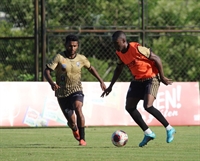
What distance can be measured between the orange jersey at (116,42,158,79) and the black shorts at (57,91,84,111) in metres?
1.25

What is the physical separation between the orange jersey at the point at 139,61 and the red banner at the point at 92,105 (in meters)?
6.73

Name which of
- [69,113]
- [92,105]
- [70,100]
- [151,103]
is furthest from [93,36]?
[151,103]

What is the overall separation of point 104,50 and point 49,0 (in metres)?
2.65

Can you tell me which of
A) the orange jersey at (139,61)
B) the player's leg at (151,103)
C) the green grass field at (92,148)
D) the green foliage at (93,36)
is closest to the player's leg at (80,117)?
the green grass field at (92,148)

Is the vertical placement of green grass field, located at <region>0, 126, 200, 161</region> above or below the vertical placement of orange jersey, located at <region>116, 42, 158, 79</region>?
below

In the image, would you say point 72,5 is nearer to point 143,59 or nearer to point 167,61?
point 167,61

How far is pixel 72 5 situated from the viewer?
21.7 meters

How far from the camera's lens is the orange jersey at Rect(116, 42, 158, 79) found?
40.8ft

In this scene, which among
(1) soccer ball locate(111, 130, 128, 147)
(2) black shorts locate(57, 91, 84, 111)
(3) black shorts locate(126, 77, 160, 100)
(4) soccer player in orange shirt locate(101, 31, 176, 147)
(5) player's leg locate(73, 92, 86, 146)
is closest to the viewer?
(1) soccer ball locate(111, 130, 128, 147)

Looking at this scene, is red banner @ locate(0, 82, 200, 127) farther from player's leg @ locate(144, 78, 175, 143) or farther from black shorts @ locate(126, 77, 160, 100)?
player's leg @ locate(144, 78, 175, 143)

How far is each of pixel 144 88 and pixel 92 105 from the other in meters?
6.80

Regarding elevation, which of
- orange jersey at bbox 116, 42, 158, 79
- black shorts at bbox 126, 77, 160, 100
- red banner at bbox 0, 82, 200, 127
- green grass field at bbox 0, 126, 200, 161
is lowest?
red banner at bbox 0, 82, 200, 127

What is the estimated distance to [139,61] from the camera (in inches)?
492

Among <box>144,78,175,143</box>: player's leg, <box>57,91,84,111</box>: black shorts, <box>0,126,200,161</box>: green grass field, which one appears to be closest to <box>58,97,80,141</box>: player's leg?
<box>57,91,84,111</box>: black shorts
